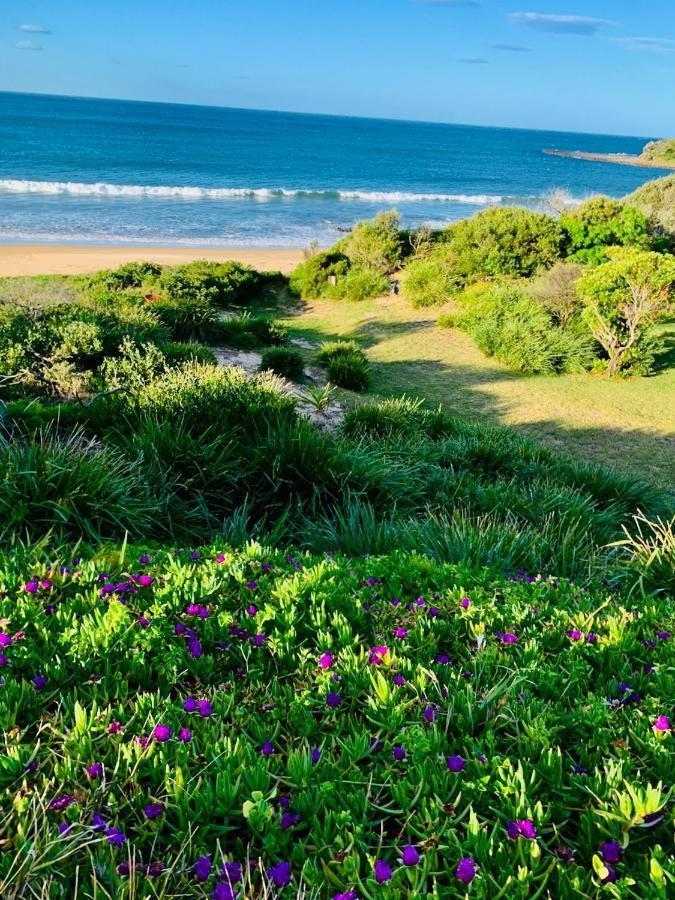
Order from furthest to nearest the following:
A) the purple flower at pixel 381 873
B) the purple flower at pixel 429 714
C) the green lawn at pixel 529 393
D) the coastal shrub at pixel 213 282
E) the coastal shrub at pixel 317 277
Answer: the coastal shrub at pixel 317 277
the coastal shrub at pixel 213 282
the green lawn at pixel 529 393
the purple flower at pixel 429 714
the purple flower at pixel 381 873

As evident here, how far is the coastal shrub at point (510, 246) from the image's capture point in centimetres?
2758

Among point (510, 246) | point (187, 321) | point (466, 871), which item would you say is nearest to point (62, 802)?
point (466, 871)

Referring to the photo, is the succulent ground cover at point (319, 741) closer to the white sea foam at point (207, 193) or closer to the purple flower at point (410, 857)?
the purple flower at point (410, 857)

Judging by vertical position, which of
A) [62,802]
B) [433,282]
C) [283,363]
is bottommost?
[283,363]

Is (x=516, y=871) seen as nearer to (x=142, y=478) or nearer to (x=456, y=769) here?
(x=456, y=769)

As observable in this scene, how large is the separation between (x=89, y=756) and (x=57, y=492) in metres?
2.94

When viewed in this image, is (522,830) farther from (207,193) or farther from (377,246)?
(207,193)

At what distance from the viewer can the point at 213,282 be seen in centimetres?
2433

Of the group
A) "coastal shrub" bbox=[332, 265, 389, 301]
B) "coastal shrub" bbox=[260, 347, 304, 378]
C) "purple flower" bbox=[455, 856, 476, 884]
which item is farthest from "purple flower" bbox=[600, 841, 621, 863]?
"coastal shrub" bbox=[332, 265, 389, 301]

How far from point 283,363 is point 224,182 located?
189 ft

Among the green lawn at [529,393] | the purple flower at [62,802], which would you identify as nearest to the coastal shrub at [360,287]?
the green lawn at [529,393]

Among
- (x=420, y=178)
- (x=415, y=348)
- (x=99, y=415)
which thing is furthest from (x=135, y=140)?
(x=99, y=415)

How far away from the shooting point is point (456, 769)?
163 cm

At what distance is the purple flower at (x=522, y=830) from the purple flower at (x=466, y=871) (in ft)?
0.44
